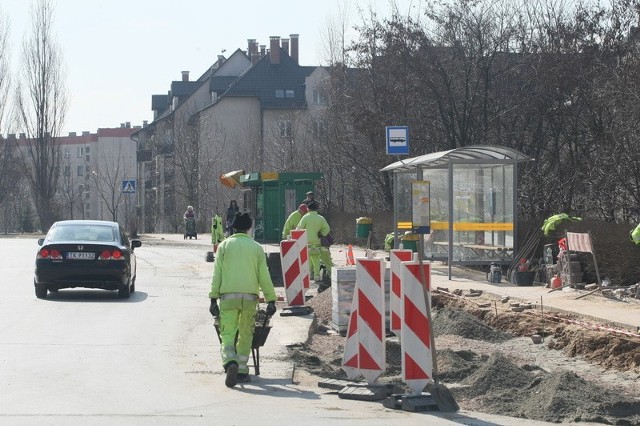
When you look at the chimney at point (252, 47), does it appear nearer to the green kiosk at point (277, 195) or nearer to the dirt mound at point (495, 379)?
the green kiosk at point (277, 195)

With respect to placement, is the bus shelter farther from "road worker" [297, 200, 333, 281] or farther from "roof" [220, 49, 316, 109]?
"roof" [220, 49, 316, 109]

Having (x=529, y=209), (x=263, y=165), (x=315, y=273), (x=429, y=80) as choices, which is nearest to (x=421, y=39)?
(x=429, y=80)

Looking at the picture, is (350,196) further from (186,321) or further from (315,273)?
(186,321)

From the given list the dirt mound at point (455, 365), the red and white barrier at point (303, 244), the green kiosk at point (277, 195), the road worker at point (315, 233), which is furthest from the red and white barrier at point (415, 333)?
the green kiosk at point (277, 195)

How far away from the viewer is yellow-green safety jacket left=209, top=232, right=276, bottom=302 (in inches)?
468

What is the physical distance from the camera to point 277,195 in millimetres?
42969

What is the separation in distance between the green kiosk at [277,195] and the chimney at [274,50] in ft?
154

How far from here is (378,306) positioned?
1169 cm

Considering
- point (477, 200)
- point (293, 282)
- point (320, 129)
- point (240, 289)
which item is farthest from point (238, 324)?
point (320, 129)

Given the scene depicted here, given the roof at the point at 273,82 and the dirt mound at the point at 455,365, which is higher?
the roof at the point at 273,82

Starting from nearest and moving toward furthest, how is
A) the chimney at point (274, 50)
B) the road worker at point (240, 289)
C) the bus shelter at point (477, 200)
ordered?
the road worker at point (240, 289), the bus shelter at point (477, 200), the chimney at point (274, 50)

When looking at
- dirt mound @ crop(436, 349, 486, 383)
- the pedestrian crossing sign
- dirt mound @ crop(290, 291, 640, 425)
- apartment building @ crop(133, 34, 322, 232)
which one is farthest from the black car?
apartment building @ crop(133, 34, 322, 232)

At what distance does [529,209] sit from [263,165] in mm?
35293

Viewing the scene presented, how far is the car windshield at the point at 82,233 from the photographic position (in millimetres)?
21969
